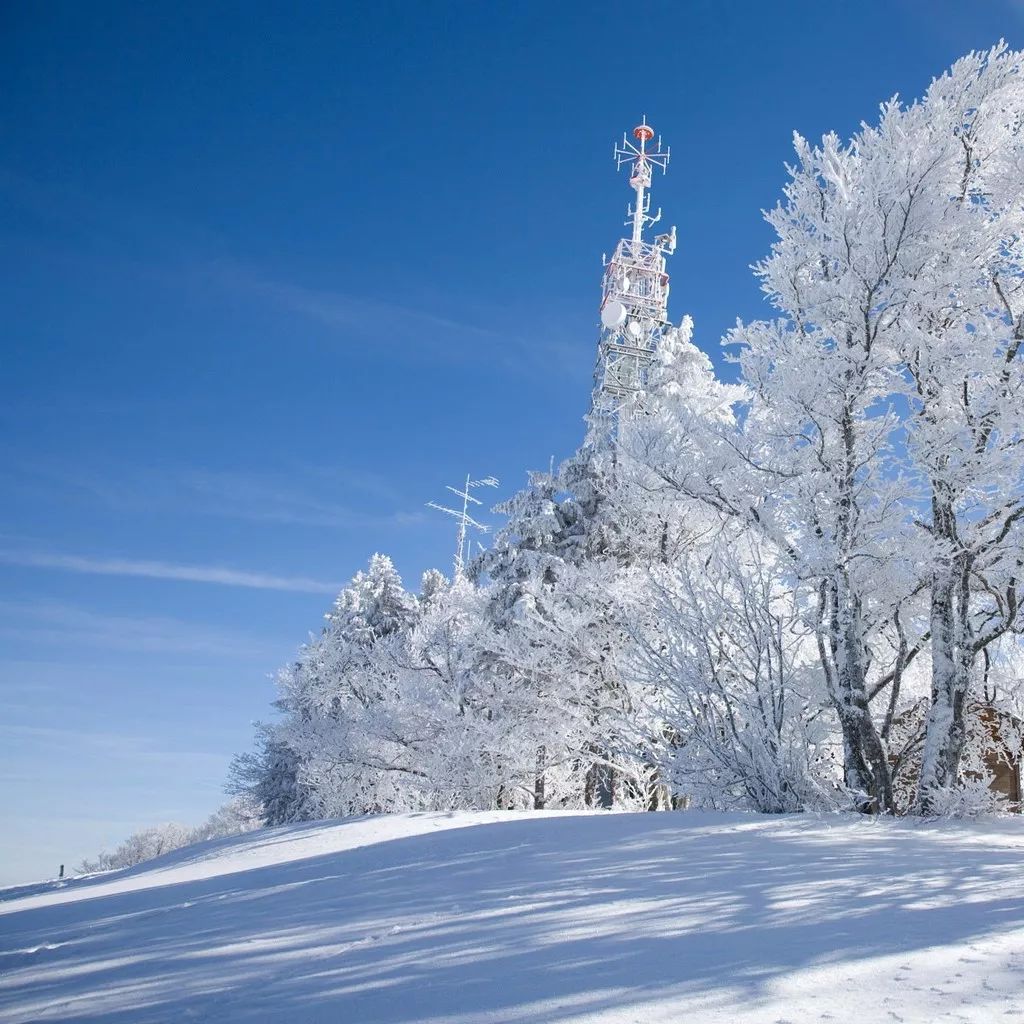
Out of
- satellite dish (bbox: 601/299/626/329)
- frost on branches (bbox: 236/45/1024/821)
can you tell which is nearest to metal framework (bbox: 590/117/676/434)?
satellite dish (bbox: 601/299/626/329)

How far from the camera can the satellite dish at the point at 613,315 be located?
25.9 m

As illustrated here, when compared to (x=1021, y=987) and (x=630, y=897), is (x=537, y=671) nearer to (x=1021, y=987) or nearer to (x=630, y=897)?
(x=630, y=897)

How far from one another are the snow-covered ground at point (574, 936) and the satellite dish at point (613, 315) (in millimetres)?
20976

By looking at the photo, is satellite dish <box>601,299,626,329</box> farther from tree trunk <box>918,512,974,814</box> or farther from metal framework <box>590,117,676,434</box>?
tree trunk <box>918,512,974,814</box>

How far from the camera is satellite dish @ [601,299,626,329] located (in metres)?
25.9

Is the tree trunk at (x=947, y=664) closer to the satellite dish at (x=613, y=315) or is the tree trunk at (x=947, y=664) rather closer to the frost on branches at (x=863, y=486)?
the frost on branches at (x=863, y=486)

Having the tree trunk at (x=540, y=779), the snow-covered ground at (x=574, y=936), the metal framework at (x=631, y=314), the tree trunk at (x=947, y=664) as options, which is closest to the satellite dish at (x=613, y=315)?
the metal framework at (x=631, y=314)

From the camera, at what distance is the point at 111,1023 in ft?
10.4

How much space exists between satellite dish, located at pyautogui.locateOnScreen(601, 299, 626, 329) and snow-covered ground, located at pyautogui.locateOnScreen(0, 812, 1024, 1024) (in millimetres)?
20976

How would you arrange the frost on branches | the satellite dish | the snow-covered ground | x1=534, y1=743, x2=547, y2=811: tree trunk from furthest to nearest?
the satellite dish → x1=534, y1=743, x2=547, y2=811: tree trunk → the frost on branches → the snow-covered ground

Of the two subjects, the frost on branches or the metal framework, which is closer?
the frost on branches

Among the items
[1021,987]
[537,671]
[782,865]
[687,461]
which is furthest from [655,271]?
[1021,987]

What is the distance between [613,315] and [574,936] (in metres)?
23.8

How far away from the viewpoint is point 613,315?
85.2 ft
